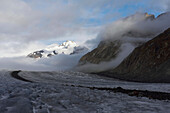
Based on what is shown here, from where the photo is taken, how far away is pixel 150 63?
80.4 meters

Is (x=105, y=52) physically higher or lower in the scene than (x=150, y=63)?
higher

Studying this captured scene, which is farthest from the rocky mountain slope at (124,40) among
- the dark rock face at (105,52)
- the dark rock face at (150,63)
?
the dark rock face at (150,63)

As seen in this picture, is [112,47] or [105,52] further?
[105,52]

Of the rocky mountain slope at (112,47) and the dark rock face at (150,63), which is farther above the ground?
the rocky mountain slope at (112,47)

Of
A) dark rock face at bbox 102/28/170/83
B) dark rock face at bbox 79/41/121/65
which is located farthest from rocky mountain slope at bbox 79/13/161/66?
dark rock face at bbox 102/28/170/83

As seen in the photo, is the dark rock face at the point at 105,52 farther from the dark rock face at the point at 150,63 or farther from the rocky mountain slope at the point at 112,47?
the dark rock face at the point at 150,63

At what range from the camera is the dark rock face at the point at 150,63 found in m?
68.1

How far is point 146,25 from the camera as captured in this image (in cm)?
14650

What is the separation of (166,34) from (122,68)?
30766mm

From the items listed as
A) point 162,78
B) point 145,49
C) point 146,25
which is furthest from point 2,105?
point 146,25

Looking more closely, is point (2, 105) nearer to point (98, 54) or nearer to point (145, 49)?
point (145, 49)

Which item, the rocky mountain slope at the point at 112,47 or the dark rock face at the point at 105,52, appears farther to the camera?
→ the dark rock face at the point at 105,52

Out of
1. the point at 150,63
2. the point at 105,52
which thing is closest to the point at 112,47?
the point at 105,52

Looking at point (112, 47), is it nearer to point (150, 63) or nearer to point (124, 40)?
point (124, 40)
